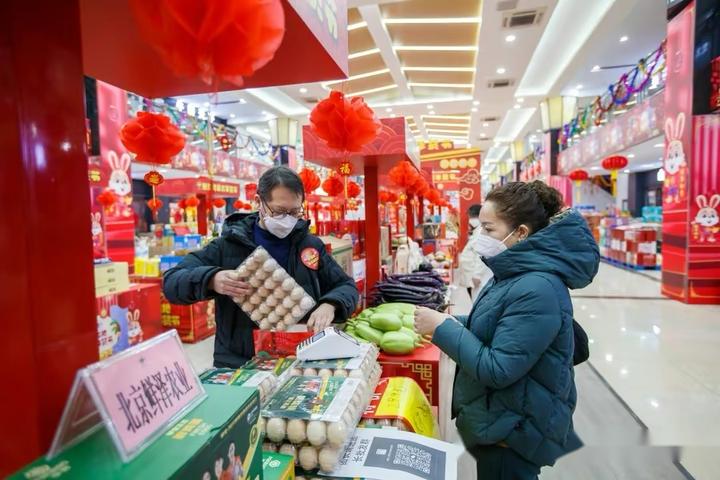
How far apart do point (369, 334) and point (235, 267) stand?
0.81m

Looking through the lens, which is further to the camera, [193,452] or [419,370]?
[419,370]

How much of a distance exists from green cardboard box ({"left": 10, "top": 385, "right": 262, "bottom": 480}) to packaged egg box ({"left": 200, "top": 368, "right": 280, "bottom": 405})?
0.31 meters

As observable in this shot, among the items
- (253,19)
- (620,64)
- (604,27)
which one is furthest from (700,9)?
(253,19)

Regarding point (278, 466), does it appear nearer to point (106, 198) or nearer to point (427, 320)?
point (427, 320)

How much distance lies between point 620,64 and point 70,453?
500 inches

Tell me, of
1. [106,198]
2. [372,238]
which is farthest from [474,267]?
[106,198]

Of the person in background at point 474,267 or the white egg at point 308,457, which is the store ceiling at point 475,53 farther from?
the white egg at point 308,457

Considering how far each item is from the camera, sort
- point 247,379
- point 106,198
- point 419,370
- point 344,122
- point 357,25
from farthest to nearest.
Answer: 1. point 357,25
2. point 106,198
3. point 344,122
4. point 419,370
5. point 247,379

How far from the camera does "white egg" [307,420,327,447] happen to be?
1000mm

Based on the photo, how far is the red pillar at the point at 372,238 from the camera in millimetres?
3316

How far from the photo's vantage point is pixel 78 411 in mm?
637

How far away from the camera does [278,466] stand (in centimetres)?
96

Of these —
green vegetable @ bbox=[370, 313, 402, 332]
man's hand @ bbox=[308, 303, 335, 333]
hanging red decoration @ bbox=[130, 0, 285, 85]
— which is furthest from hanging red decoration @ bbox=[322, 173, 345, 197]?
hanging red decoration @ bbox=[130, 0, 285, 85]

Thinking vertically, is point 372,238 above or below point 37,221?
below
